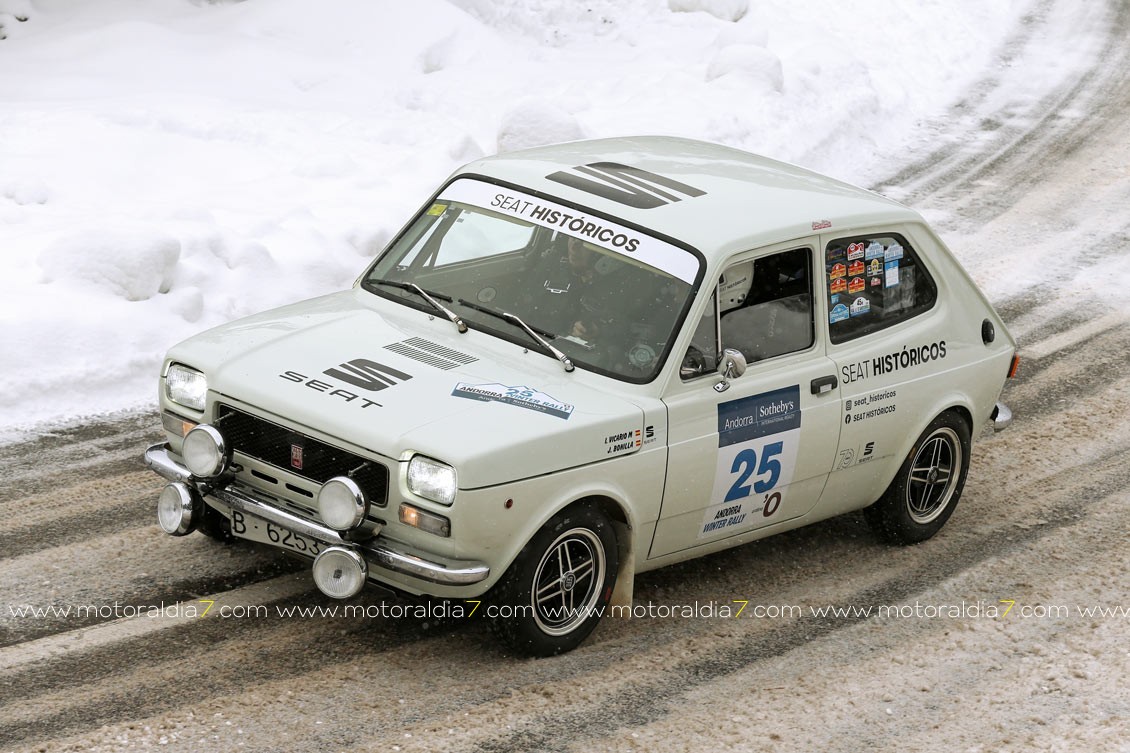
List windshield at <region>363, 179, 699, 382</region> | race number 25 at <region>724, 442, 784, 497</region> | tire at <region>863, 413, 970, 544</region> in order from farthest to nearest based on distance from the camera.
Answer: tire at <region>863, 413, 970, 544</region>
race number 25 at <region>724, 442, 784, 497</region>
windshield at <region>363, 179, 699, 382</region>

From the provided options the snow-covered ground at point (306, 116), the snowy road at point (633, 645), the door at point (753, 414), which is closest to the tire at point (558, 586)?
the snowy road at point (633, 645)

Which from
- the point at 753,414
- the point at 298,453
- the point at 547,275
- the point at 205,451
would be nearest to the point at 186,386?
the point at 205,451

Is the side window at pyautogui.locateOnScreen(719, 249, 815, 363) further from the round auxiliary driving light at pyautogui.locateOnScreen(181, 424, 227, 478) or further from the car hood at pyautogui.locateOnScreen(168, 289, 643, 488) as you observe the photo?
the round auxiliary driving light at pyautogui.locateOnScreen(181, 424, 227, 478)

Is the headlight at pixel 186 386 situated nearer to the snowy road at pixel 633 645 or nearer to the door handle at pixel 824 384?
the snowy road at pixel 633 645

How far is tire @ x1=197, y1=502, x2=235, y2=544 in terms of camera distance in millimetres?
6465

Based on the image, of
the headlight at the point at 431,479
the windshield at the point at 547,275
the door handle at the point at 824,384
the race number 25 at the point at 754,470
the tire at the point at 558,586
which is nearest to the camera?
the headlight at the point at 431,479

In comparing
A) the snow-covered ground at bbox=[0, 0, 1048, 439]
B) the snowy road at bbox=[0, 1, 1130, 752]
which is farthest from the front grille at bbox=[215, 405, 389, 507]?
the snow-covered ground at bbox=[0, 0, 1048, 439]

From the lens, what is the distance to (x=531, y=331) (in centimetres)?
622

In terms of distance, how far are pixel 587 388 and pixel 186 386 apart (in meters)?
1.72

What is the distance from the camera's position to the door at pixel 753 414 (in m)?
6.11

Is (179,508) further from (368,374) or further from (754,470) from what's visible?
(754,470)

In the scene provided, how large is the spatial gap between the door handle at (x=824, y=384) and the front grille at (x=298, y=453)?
2130 mm

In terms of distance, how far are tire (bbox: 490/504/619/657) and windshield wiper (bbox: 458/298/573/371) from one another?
67 cm

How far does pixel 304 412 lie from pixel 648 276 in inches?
65.1
